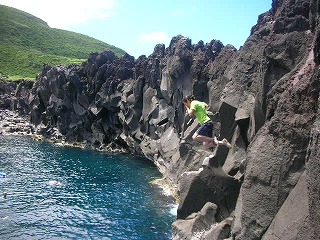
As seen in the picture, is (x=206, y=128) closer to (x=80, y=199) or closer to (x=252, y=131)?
(x=252, y=131)

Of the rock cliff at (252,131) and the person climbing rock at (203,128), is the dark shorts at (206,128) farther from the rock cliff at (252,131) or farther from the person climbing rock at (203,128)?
the rock cliff at (252,131)

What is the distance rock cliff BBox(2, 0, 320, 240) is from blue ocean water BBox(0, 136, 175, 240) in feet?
16.2

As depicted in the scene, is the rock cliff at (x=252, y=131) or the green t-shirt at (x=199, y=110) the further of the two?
the green t-shirt at (x=199, y=110)

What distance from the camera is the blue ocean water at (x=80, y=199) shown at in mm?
35438

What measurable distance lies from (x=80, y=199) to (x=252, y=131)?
92.2 ft

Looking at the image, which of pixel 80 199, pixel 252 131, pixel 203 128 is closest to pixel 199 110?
pixel 203 128

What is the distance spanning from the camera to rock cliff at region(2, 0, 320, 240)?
1697 centimetres

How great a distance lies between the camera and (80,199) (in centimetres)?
4678

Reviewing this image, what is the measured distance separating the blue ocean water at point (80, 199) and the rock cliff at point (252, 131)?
16.2 ft

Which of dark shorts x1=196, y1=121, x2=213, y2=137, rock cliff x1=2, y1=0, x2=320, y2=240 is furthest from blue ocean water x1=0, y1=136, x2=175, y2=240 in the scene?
A: dark shorts x1=196, y1=121, x2=213, y2=137

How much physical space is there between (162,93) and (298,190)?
55708 millimetres

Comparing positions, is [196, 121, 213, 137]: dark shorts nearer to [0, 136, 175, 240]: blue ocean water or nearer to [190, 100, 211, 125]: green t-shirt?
[190, 100, 211, 125]: green t-shirt

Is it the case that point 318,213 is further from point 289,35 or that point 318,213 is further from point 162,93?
point 162,93

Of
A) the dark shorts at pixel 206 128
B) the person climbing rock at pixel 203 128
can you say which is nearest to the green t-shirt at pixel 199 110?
the person climbing rock at pixel 203 128
